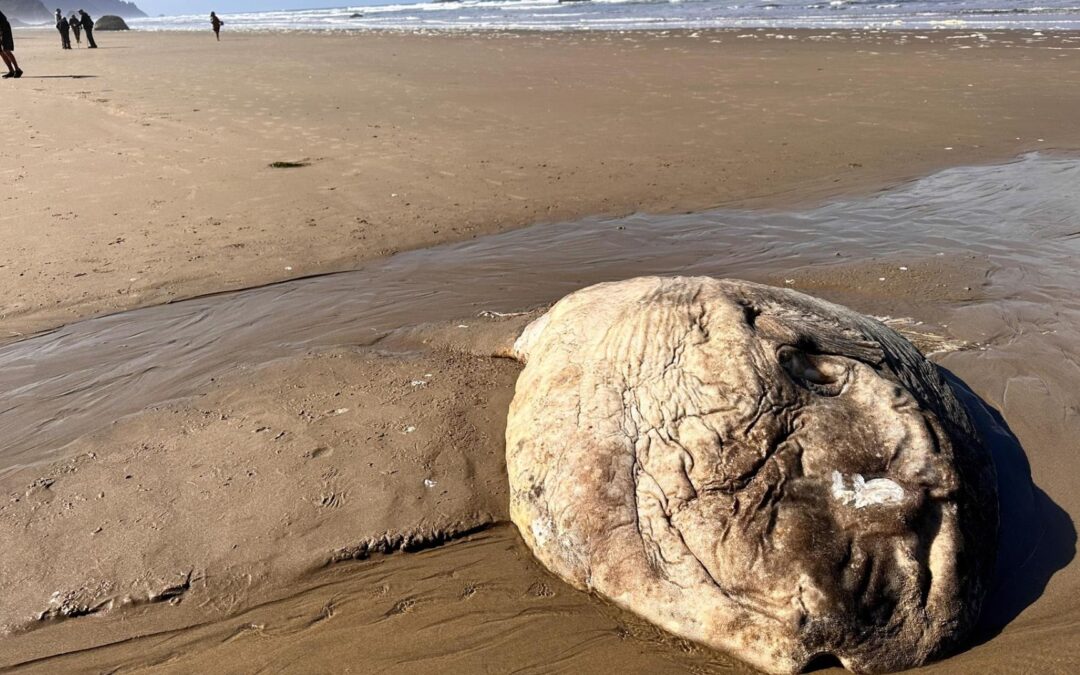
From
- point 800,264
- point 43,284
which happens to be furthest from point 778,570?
point 43,284

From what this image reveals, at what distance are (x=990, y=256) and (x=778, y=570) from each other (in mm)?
4650

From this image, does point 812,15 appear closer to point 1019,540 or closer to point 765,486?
point 1019,540

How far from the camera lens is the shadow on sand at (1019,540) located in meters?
2.59

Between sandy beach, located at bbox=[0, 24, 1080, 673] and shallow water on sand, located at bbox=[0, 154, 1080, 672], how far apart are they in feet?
0.07

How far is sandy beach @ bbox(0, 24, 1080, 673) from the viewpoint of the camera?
2699 mm

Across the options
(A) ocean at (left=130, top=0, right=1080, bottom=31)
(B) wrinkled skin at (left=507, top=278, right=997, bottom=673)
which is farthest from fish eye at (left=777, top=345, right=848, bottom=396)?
(A) ocean at (left=130, top=0, right=1080, bottom=31)

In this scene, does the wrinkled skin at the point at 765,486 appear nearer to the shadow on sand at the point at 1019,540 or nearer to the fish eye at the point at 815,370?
the fish eye at the point at 815,370

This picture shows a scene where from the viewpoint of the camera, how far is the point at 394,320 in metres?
5.02

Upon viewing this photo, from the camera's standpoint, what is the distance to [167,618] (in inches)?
107

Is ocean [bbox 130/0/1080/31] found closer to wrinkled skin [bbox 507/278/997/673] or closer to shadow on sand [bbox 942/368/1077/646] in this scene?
shadow on sand [bbox 942/368/1077/646]

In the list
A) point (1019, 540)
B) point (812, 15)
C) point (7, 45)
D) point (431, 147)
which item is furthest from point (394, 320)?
point (812, 15)

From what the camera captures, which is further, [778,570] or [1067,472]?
[1067,472]

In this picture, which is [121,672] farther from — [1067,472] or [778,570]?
[1067,472]

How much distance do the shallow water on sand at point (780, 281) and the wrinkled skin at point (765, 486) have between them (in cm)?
40
